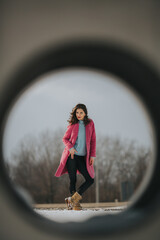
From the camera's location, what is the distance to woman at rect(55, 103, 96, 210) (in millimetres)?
3561

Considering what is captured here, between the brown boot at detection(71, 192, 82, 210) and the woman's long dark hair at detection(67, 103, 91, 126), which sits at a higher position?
the woman's long dark hair at detection(67, 103, 91, 126)

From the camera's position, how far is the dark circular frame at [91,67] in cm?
182

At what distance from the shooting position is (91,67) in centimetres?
205

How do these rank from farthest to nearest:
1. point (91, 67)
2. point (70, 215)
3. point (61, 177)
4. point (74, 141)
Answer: point (61, 177), point (74, 141), point (70, 215), point (91, 67)

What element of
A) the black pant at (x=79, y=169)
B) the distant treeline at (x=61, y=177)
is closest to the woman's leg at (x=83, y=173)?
the black pant at (x=79, y=169)

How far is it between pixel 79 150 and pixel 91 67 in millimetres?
1698

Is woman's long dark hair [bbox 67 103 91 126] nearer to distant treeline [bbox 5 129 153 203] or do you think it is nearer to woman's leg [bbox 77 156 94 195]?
woman's leg [bbox 77 156 94 195]

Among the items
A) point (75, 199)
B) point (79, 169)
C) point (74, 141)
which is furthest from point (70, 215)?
point (74, 141)

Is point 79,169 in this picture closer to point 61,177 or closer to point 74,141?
point 74,141

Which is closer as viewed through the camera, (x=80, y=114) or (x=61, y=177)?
(x=80, y=114)

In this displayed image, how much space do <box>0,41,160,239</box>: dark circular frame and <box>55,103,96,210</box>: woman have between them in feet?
A: 5.03

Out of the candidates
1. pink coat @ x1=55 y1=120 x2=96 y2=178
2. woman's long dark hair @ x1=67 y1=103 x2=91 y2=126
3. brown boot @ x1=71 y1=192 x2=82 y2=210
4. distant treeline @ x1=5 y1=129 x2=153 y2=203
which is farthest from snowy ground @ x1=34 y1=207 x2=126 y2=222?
distant treeline @ x1=5 y1=129 x2=153 y2=203

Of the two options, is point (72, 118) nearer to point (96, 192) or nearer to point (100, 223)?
point (100, 223)

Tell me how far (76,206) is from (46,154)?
64.9 feet
